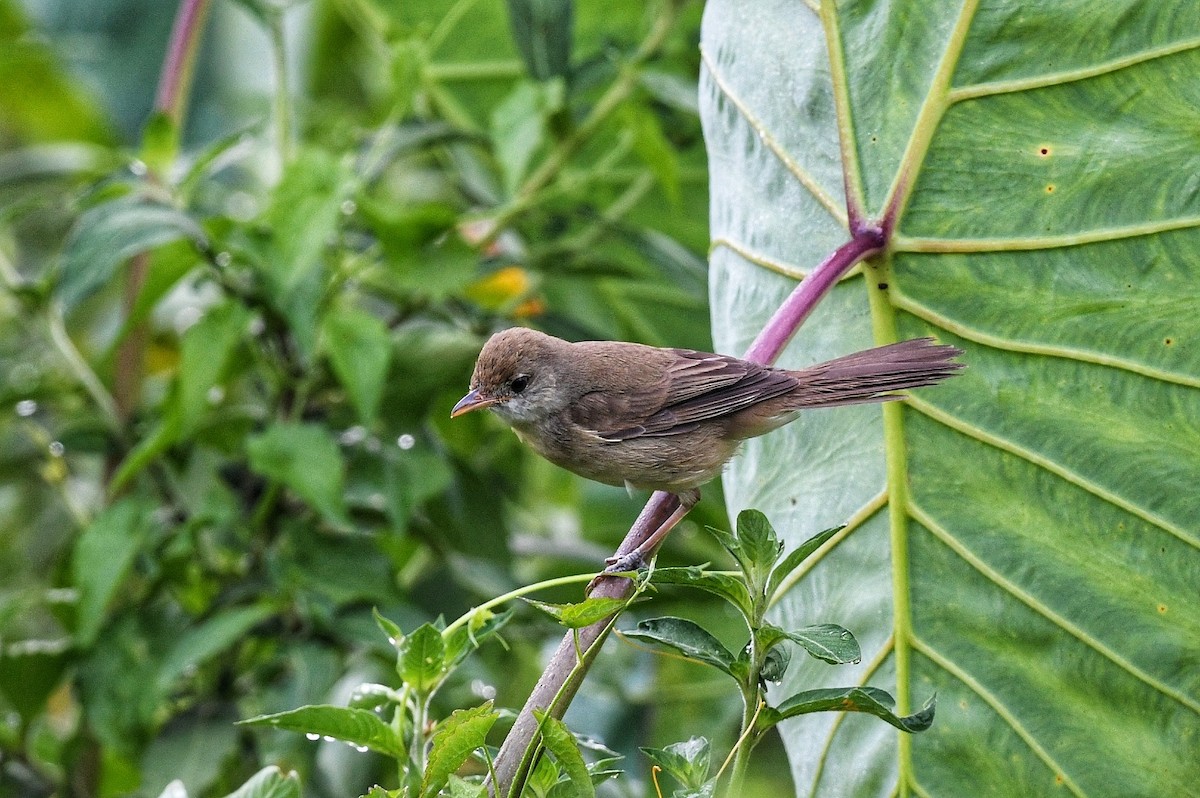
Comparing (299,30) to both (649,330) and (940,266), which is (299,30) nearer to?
(649,330)

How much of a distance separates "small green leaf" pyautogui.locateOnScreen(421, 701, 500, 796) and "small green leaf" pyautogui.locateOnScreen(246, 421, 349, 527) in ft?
3.39

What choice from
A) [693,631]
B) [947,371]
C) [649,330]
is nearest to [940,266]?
[947,371]

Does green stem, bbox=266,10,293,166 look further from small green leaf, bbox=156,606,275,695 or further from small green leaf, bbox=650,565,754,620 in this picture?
small green leaf, bbox=650,565,754,620

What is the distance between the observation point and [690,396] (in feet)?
7.97

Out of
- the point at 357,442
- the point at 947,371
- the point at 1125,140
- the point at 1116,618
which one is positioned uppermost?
the point at 1125,140

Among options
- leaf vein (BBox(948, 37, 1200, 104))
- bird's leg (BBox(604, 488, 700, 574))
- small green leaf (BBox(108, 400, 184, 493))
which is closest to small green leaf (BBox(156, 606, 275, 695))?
small green leaf (BBox(108, 400, 184, 493))

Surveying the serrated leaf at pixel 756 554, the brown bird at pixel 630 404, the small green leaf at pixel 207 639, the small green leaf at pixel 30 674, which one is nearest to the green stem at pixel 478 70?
the brown bird at pixel 630 404

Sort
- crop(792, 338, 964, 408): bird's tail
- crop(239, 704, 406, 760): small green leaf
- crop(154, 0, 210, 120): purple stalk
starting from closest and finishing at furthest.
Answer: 1. crop(239, 704, 406, 760): small green leaf
2. crop(792, 338, 964, 408): bird's tail
3. crop(154, 0, 210, 120): purple stalk

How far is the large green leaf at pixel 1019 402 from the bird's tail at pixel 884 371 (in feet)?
0.31

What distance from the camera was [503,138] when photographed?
2.73m

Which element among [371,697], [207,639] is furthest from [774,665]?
[207,639]

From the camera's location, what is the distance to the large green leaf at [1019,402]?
188 centimetres

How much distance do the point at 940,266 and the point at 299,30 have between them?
2893 mm

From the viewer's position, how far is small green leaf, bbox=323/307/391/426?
2367 mm
